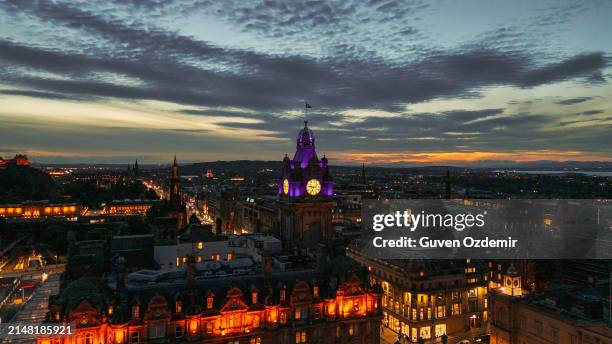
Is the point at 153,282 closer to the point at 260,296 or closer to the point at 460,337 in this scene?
the point at 260,296

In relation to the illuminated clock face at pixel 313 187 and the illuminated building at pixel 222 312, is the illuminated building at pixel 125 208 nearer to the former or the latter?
the illuminated clock face at pixel 313 187

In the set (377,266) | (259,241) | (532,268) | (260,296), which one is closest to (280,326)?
(260,296)

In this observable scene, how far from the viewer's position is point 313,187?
7512 cm

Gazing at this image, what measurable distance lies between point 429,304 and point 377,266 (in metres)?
12.5

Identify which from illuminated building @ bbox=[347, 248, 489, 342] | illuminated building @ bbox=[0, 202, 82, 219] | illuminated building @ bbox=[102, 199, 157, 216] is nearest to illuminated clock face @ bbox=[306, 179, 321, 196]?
illuminated building @ bbox=[347, 248, 489, 342]

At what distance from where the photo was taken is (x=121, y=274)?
140 ft

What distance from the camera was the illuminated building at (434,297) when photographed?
6388 cm

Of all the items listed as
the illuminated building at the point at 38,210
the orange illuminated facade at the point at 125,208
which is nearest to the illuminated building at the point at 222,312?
the illuminated building at the point at 38,210

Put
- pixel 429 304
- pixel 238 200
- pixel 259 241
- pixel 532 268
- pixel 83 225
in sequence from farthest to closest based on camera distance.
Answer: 1. pixel 238 200
2. pixel 83 225
3. pixel 532 268
4. pixel 259 241
5. pixel 429 304

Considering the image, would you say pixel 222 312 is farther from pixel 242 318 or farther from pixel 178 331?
pixel 178 331

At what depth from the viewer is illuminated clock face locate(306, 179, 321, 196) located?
74812 millimetres

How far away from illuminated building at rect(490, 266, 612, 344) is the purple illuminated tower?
33051 mm

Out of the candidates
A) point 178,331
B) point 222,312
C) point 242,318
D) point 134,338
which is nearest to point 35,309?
point 134,338

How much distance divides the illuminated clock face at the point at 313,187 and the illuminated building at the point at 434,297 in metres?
16.9
